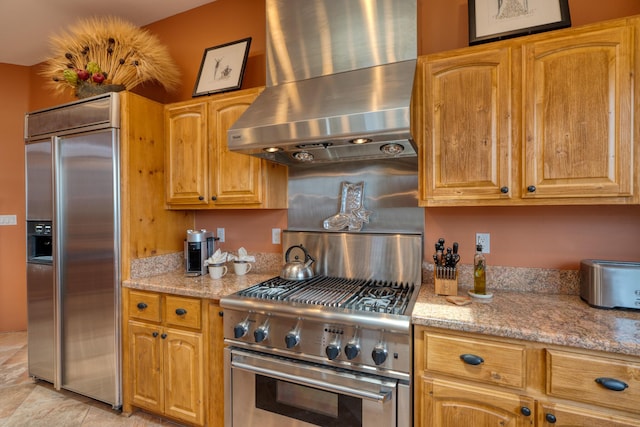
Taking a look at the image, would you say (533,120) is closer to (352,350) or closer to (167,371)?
(352,350)

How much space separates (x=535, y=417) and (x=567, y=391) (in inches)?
6.3

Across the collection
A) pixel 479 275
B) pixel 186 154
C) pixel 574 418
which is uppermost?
pixel 186 154

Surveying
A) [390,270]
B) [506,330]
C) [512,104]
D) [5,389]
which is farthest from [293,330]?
[5,389]

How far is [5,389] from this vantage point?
2.49 m

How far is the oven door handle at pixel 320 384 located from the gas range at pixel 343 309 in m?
0.08

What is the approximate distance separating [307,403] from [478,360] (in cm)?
82

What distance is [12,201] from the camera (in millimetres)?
3545

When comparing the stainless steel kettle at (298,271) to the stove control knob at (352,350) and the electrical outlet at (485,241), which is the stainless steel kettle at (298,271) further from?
the electrical outlet at (485,241)

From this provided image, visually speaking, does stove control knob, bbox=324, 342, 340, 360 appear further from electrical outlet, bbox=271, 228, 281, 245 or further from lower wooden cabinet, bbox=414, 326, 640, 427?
electrical outlet, bbox=271, 228, 281, 245

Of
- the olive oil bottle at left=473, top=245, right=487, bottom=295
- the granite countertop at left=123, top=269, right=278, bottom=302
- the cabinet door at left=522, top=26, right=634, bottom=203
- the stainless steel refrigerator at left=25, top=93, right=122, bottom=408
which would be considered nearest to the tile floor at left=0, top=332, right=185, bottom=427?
the stainless steel refrigerator at left=25, top=93, right=122, bottom=408

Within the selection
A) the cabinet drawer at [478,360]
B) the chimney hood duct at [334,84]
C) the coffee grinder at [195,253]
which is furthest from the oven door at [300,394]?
the chimney hood duct at [334,84]

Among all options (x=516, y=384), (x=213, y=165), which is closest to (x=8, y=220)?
(x=213, y=165)

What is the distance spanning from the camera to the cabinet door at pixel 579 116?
138cm

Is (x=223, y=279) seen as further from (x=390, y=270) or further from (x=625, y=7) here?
(x=625, y=7)
